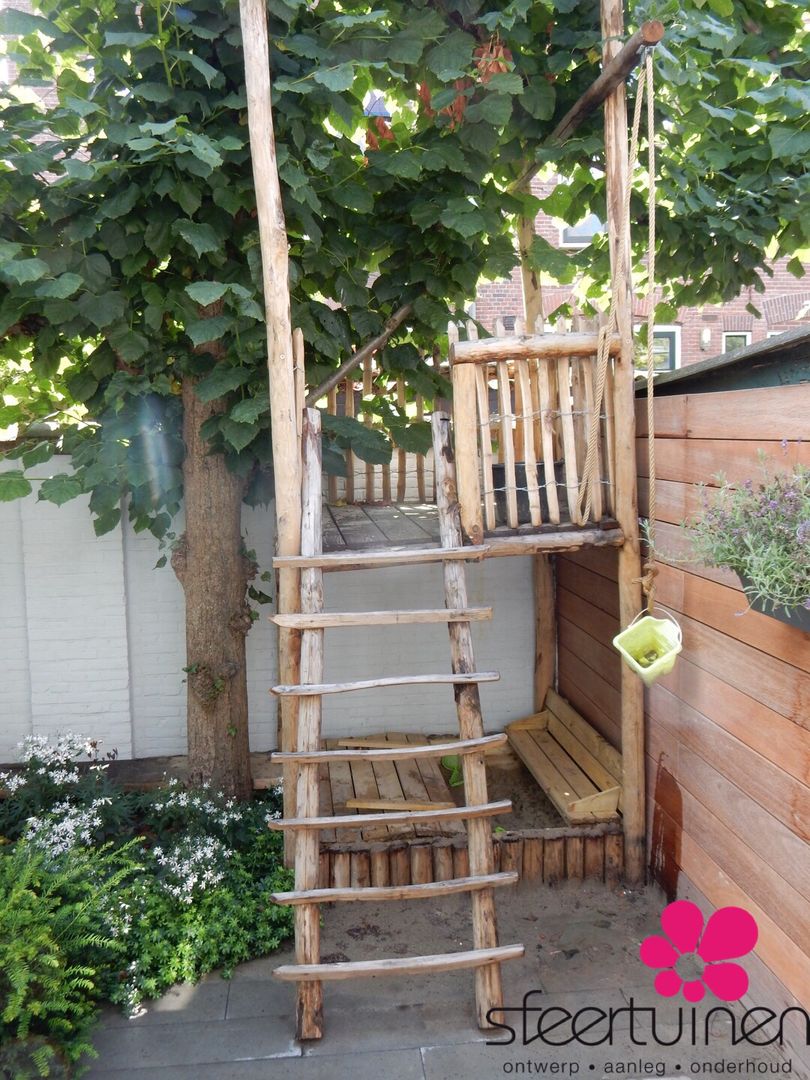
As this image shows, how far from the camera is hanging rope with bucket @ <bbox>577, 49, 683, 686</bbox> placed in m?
2.88

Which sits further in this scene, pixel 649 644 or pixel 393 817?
pixel 393 817

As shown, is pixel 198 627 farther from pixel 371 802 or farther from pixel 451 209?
pixel 451 209

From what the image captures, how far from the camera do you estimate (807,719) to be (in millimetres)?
2613

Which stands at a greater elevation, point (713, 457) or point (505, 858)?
point (713, 457)

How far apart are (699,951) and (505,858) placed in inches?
37.7

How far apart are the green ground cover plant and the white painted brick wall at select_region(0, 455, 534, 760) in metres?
0.52

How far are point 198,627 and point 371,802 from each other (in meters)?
1.28

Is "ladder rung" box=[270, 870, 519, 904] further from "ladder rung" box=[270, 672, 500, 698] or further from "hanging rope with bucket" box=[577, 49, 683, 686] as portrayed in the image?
"hanging rope with bucket" box=[577, 49, 683, 686]

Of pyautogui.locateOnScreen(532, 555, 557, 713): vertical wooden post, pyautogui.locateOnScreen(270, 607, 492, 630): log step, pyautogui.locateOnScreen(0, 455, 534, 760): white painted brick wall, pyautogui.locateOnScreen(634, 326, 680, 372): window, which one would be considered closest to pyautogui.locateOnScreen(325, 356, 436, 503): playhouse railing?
pyautogui.locateOnScreen(0, 455, 534, 760): white painted brick wall

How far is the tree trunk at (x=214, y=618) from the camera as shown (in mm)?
4496

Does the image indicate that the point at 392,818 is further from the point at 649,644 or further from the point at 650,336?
the point at 650,336

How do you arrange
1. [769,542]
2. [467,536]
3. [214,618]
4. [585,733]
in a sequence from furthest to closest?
1. [585,733]
2. [214,618]
3. [467,536]
4. [769,542]

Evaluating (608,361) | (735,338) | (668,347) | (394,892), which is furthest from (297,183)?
(735,338)

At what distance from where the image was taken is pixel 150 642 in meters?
5.23
